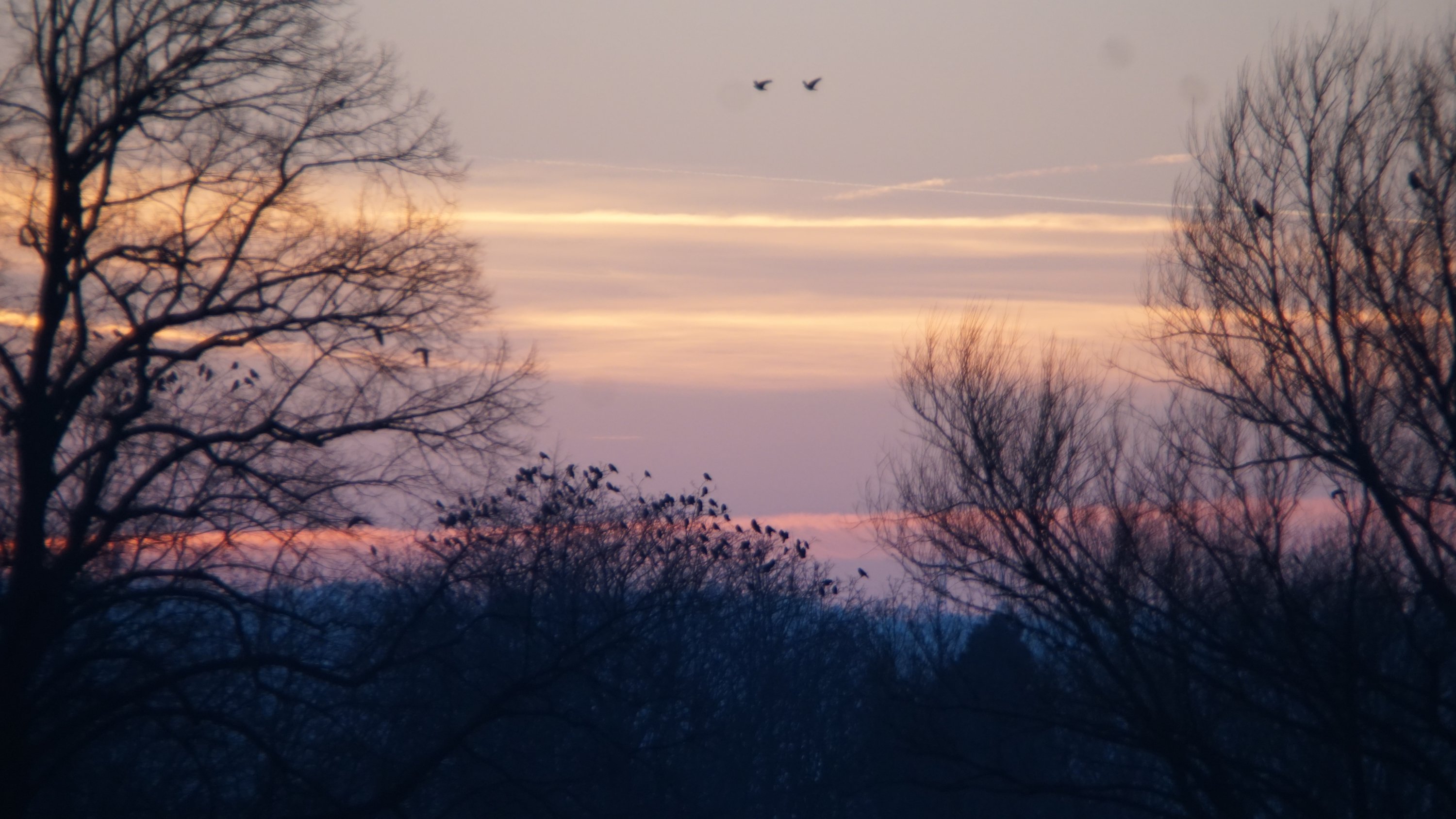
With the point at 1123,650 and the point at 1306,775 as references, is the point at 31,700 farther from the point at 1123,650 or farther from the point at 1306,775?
the point at 1306,775

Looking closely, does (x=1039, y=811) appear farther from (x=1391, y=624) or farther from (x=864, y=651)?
(x=1391, y=624)

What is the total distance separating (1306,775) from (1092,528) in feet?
13.6

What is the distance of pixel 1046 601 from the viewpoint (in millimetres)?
12570

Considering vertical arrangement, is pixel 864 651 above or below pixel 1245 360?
below

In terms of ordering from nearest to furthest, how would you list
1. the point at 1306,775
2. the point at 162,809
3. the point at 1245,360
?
1. the point at 162,809
2. the point at 1245,360
3. the point at 1306,775

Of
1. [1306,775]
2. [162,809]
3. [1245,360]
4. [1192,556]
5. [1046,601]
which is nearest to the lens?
[162,809]

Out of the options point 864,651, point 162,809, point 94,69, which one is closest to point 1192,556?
point 162,809

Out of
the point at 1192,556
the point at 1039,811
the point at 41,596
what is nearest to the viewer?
the point at 41,596

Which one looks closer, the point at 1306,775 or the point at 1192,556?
the point at 1192,556

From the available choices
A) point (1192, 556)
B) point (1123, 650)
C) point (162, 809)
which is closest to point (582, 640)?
point (162, 809)

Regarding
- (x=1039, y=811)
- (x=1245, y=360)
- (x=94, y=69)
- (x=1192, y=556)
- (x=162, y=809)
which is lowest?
(x=1039, y=811)

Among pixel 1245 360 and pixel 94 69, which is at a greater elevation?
pixel 94 69

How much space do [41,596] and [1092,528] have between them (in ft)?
31.6

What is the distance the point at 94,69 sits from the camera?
10.4 meters
